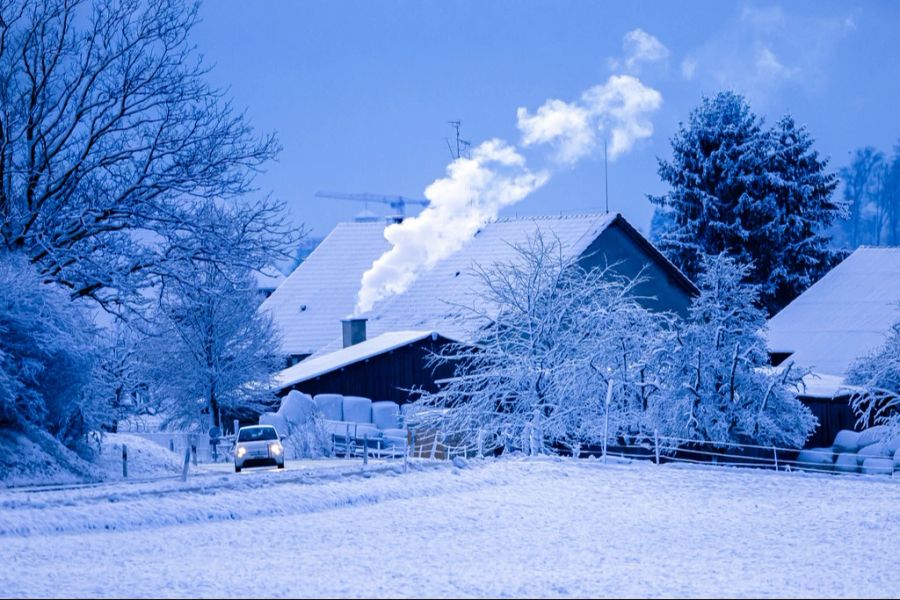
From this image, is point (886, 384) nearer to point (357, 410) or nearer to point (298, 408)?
point (357, 410)

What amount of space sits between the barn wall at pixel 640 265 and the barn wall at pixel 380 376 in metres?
9.36

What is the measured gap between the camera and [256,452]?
117 feet

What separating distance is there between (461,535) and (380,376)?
35.9 metres

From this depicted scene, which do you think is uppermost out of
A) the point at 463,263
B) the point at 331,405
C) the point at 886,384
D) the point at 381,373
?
the point at 463,263

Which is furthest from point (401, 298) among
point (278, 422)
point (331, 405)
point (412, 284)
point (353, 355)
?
point (278, 422)

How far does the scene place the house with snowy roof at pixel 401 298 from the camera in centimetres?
5216

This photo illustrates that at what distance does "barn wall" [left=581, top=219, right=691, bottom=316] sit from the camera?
194ft

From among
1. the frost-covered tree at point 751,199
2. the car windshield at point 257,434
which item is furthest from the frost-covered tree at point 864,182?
the car windshield at point 257,434

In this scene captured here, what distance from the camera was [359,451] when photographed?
4312 cm

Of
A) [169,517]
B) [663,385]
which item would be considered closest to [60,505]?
[169,517]

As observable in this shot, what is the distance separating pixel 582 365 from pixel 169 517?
63.5 ft

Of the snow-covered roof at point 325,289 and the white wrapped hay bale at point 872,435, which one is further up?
the snow-covered roof at point 325,289

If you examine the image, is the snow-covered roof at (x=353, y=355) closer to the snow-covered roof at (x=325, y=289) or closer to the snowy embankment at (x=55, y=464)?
the snow-covered roof at (x=325, y=289)

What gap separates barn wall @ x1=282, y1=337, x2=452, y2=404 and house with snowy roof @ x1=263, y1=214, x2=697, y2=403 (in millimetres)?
38
